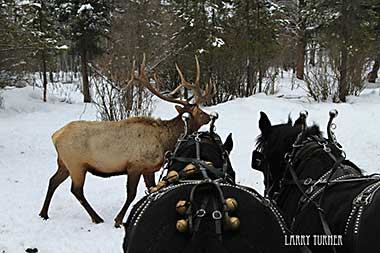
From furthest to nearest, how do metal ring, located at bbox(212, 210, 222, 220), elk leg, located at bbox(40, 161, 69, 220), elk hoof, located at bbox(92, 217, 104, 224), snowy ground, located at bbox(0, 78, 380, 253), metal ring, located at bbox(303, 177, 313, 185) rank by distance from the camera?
elk leg, located at bbox(40, 161, 69, 220), elk hoof, located at bbox(92, 217, 104, 224), snowy ground, located at bbox(0, 78, 380, 253), metal ring, located at bbox(303, 177, 313, 185), metal ring, located at bbox(212, 210, 222, 220)

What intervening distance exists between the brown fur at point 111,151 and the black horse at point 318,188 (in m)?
3.21

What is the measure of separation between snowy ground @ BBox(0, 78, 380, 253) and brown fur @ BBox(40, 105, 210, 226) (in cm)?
63

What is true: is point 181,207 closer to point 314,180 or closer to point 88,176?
point 314,180

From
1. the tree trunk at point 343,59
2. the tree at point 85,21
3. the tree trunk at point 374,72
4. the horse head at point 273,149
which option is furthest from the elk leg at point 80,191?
the tree trunk at point 374,72

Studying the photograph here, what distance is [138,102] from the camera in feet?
41.0

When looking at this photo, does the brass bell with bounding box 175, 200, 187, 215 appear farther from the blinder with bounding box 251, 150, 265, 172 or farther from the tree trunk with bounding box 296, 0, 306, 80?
the tree trunk with bounding box 296, 0, 306, 80

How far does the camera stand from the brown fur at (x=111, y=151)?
6.34 meters

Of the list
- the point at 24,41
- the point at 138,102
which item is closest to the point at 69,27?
the point at 24,41

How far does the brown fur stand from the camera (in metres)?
6.34

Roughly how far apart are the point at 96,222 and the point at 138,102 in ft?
20.9

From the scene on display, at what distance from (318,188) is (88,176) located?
7105mm

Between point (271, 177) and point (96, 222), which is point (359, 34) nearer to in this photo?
point (96, 222)

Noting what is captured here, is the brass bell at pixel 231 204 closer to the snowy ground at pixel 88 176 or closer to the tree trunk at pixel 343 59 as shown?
the snowy ground at pixel 88 176

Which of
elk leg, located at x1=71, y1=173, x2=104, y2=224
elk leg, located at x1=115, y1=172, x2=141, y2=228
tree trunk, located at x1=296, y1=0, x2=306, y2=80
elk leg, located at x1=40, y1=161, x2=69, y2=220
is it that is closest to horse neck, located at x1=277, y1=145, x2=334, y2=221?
elk leg, located at x1=115, y1=172, x2=141, y2=228
